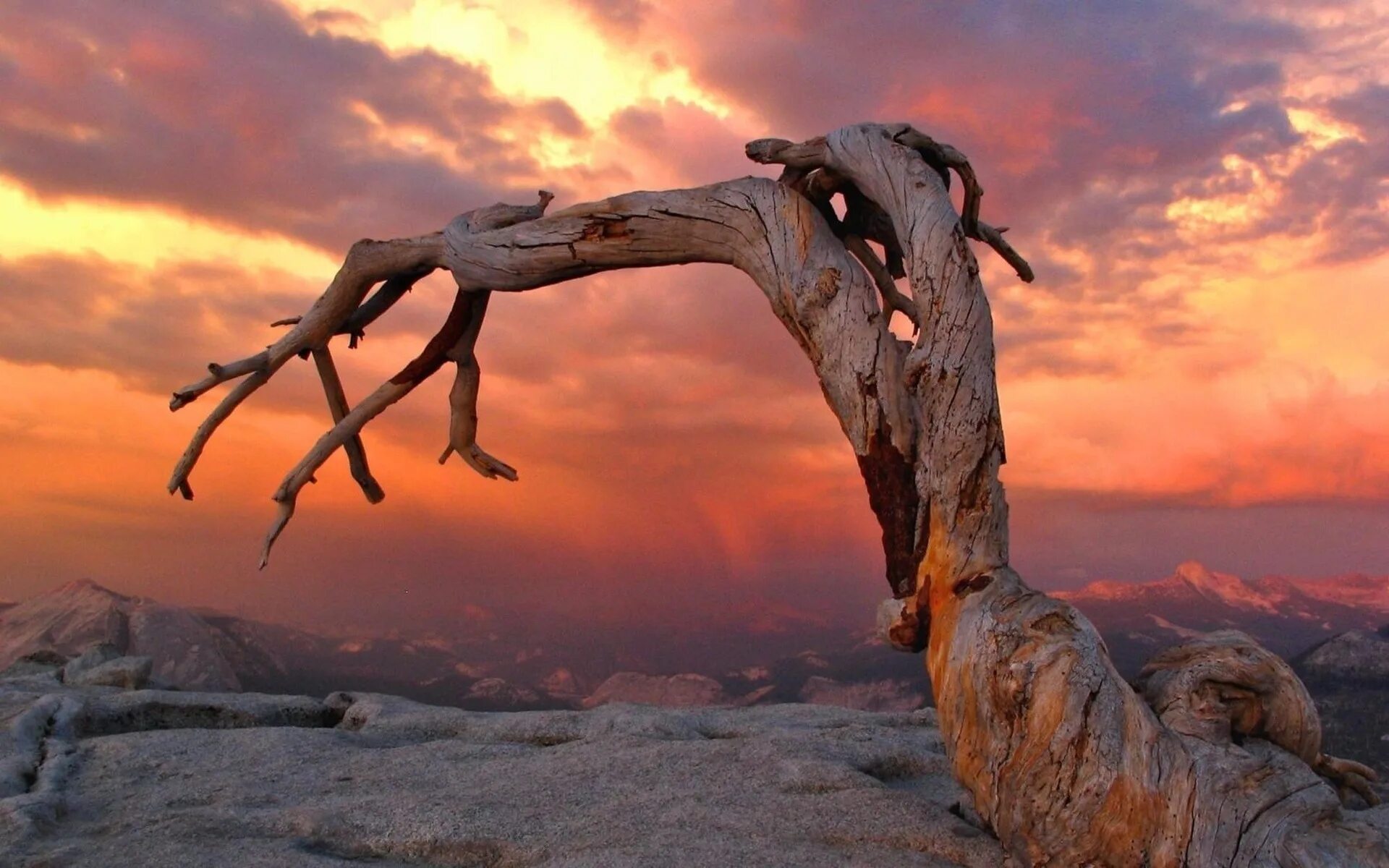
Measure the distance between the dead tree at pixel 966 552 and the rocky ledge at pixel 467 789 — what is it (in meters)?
0.77

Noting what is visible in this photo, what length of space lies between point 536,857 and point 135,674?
812 cm

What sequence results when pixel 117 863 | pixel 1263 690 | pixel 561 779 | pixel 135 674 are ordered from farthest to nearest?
pixel 135 674, pixel 561 779, pixel 117 863, pixel 1263 690

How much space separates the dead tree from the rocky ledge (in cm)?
77

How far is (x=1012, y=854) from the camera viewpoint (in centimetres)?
512

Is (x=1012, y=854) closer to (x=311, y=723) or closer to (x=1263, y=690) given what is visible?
(x=1263, y=690)

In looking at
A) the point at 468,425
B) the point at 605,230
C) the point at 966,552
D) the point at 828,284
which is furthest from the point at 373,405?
the point at 966,552

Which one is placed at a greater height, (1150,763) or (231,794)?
(1150,763)

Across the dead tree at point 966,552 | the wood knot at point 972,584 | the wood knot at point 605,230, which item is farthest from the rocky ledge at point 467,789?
the wood knot at point 605,230

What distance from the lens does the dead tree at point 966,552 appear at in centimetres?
477

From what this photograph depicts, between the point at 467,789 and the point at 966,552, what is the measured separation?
11.7 ft

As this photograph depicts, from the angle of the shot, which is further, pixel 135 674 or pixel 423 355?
pixel 135 674

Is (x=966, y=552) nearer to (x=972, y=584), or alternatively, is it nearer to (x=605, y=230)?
(x=972, y=584)

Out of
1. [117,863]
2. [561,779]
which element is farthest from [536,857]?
[117,863]

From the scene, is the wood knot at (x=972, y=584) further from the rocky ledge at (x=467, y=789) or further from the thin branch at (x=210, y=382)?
the thin branch at (x=210, y=382)
